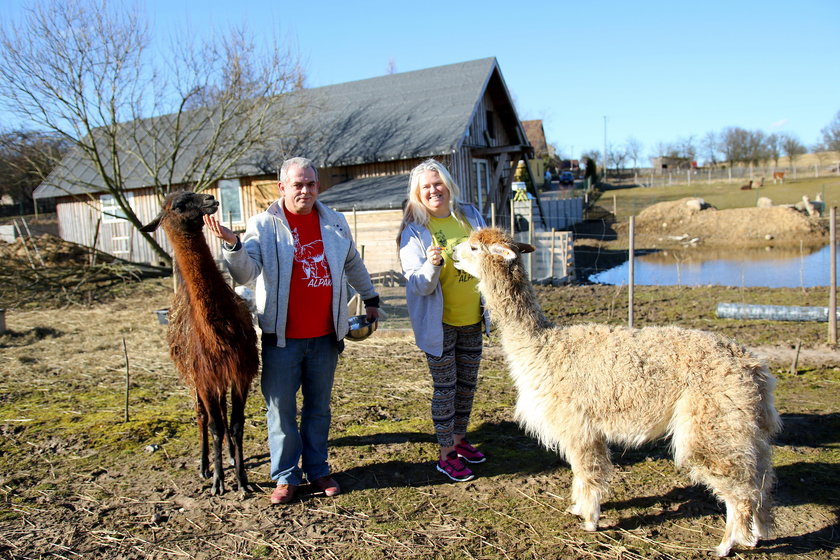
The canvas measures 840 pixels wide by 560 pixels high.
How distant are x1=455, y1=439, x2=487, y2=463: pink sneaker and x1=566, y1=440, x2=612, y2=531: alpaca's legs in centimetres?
105

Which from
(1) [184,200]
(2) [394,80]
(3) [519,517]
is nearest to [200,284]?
(1) [184,200]

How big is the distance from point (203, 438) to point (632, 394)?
3094mm

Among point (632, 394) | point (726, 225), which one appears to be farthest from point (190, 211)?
point (726, 225)

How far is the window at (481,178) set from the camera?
1902 centimetres

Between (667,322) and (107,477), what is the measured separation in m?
7.77

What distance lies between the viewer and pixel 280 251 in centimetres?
362

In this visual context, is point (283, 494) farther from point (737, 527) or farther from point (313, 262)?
point (737, 527)

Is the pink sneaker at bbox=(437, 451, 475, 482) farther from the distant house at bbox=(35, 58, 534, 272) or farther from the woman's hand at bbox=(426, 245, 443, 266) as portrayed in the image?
the distant house at bbox=(35, 58, 534, 272)

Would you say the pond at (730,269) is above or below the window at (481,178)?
below

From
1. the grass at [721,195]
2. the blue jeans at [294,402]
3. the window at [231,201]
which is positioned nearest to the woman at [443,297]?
the blue jeans at [294,402]

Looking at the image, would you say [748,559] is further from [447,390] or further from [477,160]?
[477,160]

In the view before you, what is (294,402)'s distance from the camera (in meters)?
3.89

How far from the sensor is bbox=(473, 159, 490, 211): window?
749 inches

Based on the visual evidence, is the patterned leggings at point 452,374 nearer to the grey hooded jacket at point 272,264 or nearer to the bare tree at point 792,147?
the grey hooded jacket at point 272,264
